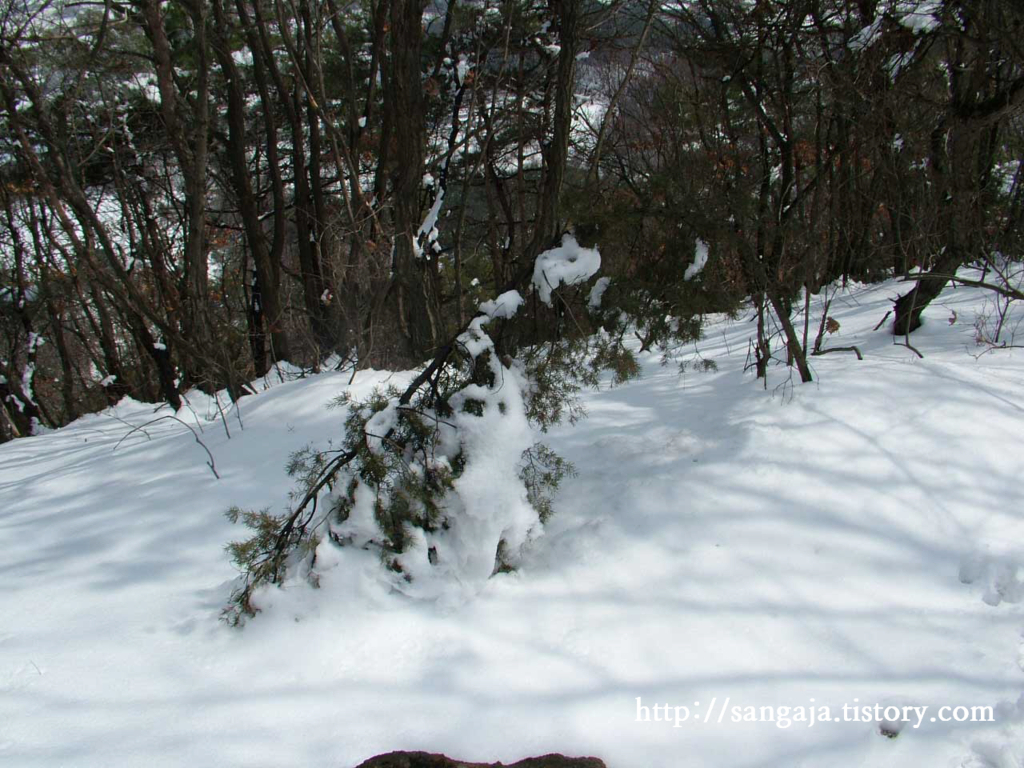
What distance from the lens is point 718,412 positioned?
3809mm

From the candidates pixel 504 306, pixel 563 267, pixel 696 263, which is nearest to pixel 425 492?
pixel 504 306

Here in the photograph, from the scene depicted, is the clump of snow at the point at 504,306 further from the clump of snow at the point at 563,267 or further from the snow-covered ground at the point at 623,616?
the snow-covered ground at the point at 623,616

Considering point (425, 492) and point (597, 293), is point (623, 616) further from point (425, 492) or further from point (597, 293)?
point (597, 293)

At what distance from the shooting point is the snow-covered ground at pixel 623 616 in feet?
6.62

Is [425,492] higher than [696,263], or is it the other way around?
[696,263]

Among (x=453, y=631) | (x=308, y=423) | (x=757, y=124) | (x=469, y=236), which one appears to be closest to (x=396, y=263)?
(x=308, y=423)

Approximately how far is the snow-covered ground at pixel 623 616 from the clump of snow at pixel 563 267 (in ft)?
3.59

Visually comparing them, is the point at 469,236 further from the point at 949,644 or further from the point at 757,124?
the point at 949,644

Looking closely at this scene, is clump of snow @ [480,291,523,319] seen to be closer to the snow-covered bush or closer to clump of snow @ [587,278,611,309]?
the snow-covered bush

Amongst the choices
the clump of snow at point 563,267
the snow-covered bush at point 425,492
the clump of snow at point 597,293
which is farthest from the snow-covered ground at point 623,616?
the clump of snow at point 563,267

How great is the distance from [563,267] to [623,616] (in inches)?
55.5

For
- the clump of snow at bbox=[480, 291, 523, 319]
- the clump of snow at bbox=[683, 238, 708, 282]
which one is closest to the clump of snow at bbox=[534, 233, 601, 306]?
the clump of snow at bbox=[480, 291, 523, 319]

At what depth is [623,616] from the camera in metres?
2.51

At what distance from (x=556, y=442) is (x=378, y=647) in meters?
1.75
